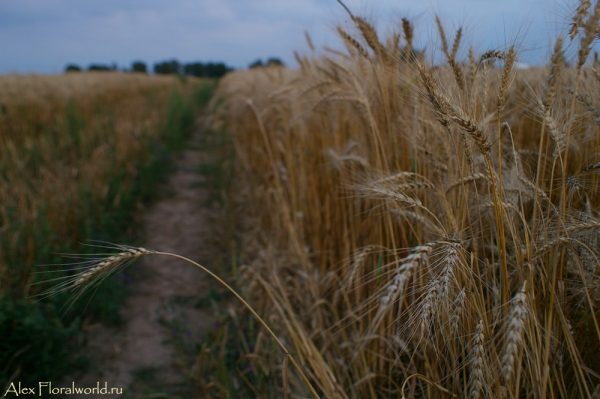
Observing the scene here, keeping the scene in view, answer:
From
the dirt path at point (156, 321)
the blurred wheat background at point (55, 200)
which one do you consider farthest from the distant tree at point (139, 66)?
the dirt path at point (156, 321)

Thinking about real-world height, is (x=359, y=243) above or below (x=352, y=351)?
above

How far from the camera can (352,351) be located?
5.81ft

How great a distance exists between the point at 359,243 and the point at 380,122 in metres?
0.67

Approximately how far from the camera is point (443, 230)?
1.10 m

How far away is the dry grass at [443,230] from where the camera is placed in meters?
0.97

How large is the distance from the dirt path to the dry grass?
0.52 metres

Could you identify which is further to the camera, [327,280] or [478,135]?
[327,280]

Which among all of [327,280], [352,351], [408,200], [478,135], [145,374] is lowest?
[145,374]

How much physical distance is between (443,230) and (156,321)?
2233 millimetres

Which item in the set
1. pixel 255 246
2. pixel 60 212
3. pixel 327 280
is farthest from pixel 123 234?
pixel 327 280

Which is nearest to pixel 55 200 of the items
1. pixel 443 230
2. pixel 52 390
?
pixel 52 390

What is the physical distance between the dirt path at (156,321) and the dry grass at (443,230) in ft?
1.70

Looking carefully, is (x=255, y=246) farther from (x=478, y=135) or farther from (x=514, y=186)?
(x=478, y=135)

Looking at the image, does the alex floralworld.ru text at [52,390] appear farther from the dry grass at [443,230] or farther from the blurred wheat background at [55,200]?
the dry grass at [443,230]
